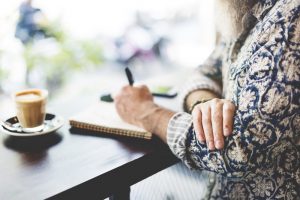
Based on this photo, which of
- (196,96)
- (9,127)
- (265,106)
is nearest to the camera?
(265,106)

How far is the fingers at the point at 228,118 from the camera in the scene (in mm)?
876

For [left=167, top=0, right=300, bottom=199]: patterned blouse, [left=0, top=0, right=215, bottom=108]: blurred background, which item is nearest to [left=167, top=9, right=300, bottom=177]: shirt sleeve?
[left=167, top=0, right=300, bottom=199]: patterned blouse

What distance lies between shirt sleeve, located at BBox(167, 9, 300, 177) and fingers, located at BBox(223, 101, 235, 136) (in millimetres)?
11

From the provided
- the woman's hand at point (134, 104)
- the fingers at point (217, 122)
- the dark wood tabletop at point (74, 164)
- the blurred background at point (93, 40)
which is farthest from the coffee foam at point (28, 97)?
the blurred background at point (93, 40)

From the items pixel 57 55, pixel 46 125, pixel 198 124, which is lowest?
pixel 57 55

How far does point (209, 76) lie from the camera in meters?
1.40

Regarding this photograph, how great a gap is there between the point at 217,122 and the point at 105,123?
39 centimetres

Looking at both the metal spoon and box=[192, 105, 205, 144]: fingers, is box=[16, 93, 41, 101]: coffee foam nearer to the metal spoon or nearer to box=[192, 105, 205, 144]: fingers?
the metal spoon

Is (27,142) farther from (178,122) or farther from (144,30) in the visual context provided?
(144,30)

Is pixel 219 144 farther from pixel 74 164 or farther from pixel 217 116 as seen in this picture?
pixel 74 164

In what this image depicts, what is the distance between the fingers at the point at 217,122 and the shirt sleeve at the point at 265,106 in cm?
2

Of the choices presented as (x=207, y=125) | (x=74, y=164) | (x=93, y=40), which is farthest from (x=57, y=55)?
(x=207, y=125)

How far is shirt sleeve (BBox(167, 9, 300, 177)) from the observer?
31.9 inches

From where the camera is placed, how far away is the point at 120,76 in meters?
4.64
